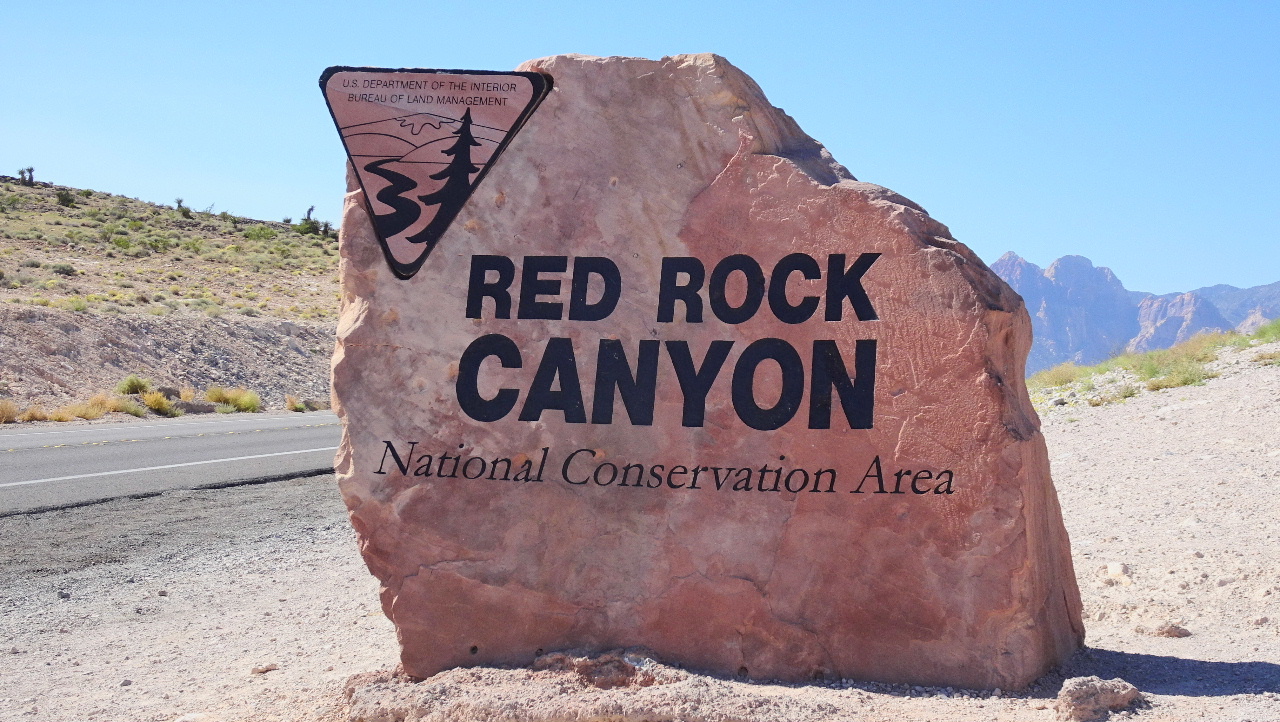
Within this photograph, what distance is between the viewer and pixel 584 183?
4.91 meters

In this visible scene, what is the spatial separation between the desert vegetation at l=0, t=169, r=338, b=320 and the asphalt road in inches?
469

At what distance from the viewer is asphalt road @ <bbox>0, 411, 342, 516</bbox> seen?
10.6m

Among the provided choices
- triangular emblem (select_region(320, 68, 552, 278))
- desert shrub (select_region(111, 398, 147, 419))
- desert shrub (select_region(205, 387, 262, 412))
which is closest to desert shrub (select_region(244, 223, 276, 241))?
desert shrub (select_region(205, 387, 262, 412))

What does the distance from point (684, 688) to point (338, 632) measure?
102 inches

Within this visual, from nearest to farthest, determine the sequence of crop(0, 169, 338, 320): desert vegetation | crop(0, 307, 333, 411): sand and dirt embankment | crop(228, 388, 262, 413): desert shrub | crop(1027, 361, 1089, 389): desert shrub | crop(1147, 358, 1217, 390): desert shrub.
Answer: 1. crop(1147, 358, 1217, 390): desert shrub
2. crop(1027, 361, 1089, 389): desert shrub
3. crop(0, 307, 333, 411): sand and dirt embankment
4. crop(228, 388, 262, 413): desert shrub
5. crop(0, 169, 338, 320): desert vegetation

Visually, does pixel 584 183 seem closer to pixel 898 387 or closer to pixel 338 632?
pixel 898 387

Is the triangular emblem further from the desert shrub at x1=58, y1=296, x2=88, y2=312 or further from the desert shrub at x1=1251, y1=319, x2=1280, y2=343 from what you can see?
the desert shrub at x1=58, y1=296, x2=88, y2=312

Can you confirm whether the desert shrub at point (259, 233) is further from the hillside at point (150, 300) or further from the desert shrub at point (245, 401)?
the desert shrub at point (245, 401)

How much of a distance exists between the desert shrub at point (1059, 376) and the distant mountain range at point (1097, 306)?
119147 millimetres

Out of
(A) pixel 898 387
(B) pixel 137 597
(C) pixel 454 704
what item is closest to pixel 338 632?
(B) pixel 137 597

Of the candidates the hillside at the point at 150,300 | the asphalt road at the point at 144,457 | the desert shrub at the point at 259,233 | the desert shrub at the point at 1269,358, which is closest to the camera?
the asphalt road at the point at 144,457

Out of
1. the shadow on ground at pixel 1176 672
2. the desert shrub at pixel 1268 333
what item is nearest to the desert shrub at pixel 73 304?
the desert shrub at pixel 1268 333

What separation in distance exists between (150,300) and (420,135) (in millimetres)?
32308

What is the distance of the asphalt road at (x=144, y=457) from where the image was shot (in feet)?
34.9
